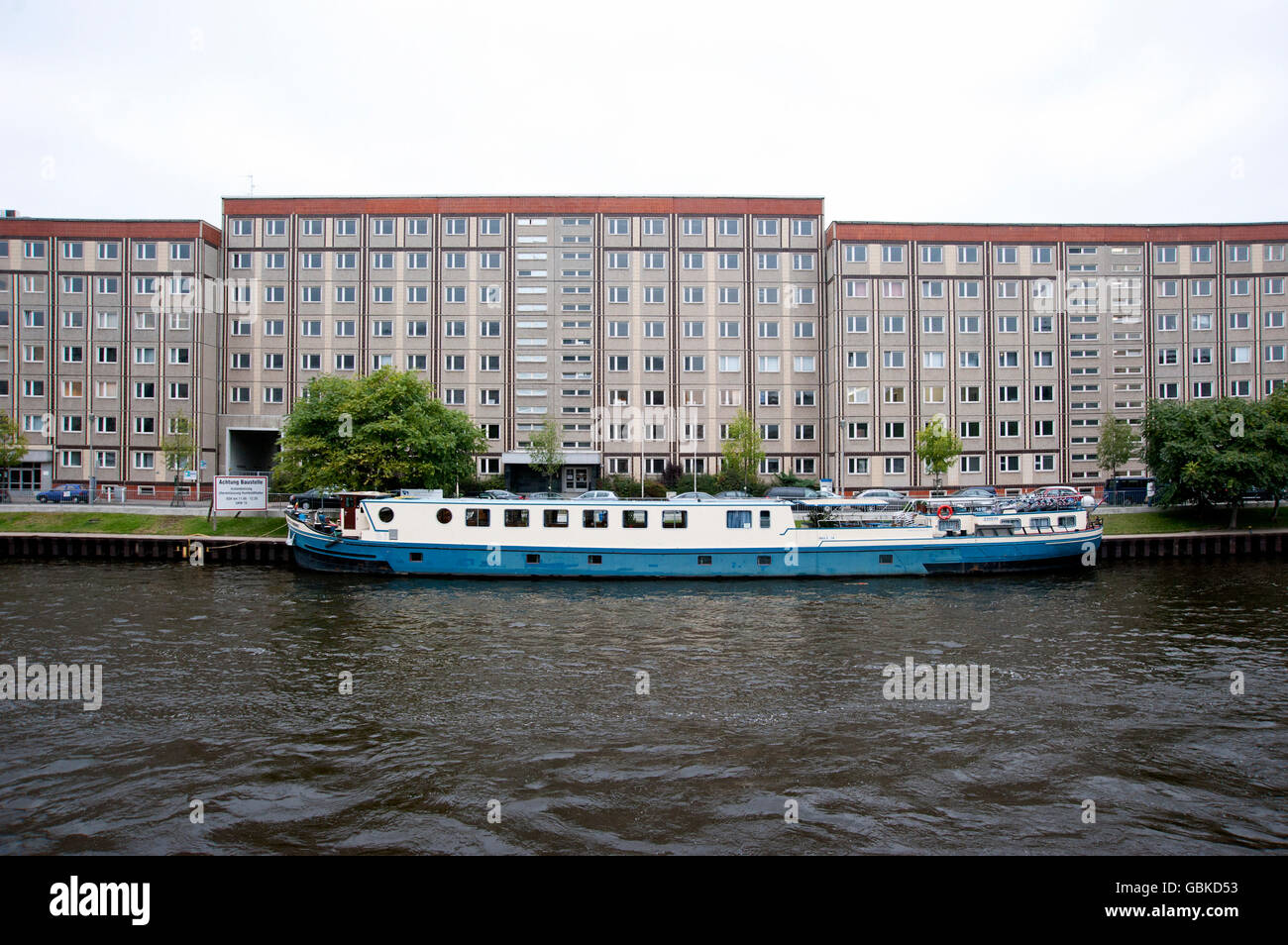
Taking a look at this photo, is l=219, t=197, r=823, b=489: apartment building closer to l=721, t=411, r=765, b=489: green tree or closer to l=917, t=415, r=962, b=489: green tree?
l=721, t=411, r=765, b=489: green tree

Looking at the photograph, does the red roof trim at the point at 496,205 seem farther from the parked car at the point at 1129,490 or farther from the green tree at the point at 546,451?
the parked car at the point at 1129,490

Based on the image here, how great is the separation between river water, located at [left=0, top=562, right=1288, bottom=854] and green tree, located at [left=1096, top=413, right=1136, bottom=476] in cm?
4017

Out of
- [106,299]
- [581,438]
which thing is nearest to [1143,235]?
[581,438]

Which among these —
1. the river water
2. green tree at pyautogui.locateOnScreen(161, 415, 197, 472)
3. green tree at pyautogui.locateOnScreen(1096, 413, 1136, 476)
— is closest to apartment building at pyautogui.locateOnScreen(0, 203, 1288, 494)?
green tree at pyautogui.locateOnScreen(161, 415, 197, 472)

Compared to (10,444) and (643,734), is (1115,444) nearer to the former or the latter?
Result: (643,734)

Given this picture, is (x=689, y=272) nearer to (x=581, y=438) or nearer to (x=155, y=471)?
(x=581, y=438)

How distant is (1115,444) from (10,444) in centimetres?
9554

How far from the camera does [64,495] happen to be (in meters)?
60.1

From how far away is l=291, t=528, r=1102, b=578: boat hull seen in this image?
3747 centimetres

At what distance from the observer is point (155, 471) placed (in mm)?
70875

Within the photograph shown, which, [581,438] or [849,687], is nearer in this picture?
[849,687]

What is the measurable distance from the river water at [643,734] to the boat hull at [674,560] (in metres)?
8.84
